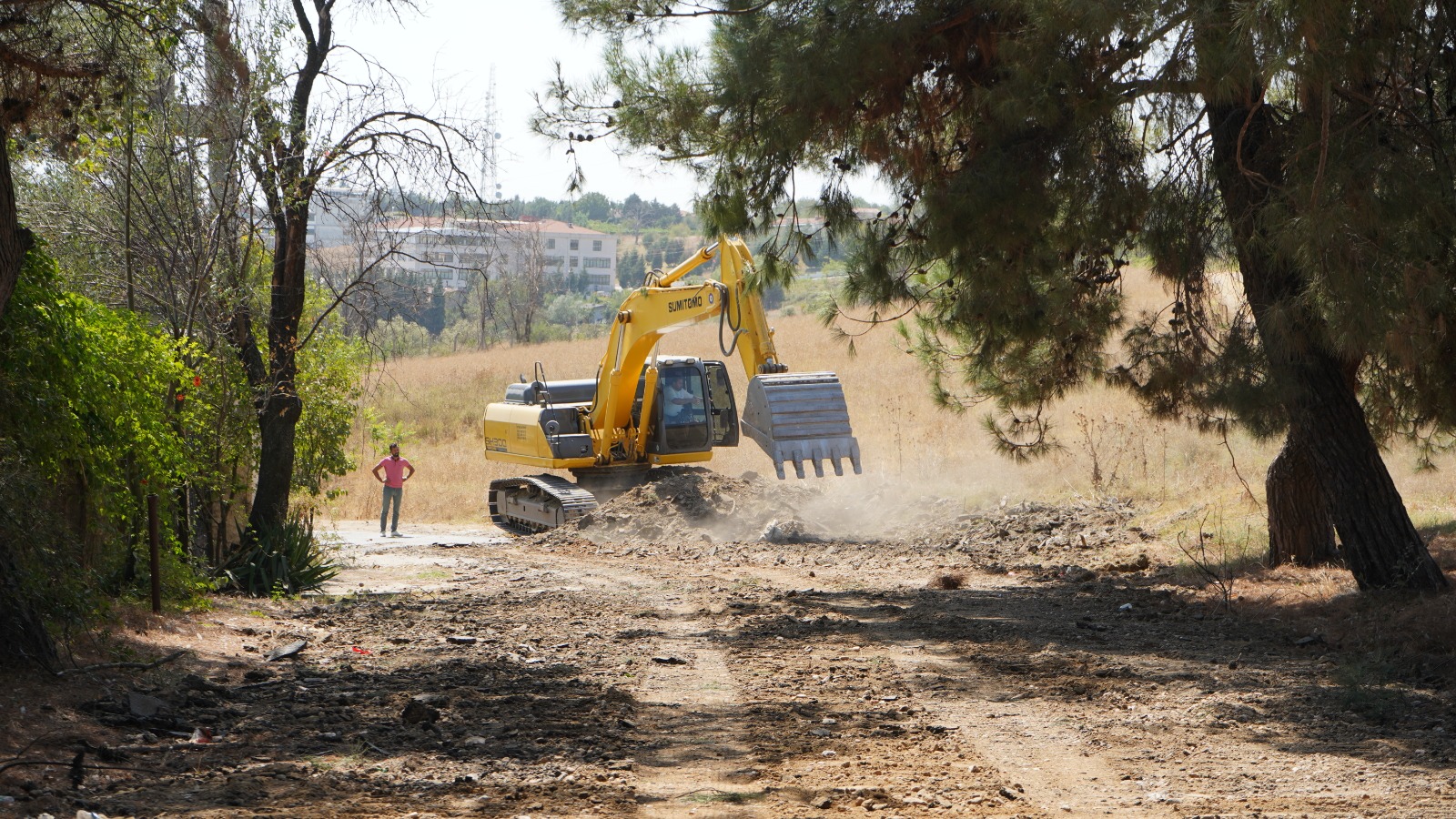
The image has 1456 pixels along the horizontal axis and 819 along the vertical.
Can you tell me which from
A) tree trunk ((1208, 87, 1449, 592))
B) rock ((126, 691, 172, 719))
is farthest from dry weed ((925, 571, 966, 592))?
rock ((126, 691, 172, 719))

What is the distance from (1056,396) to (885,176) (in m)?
3.03

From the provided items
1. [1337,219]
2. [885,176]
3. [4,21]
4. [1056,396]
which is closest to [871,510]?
[1056,396]

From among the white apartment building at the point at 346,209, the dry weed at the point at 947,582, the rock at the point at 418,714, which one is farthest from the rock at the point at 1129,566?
the white apartment building at the point at 346,209

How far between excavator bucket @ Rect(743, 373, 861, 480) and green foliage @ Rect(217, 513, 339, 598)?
17.8 feet

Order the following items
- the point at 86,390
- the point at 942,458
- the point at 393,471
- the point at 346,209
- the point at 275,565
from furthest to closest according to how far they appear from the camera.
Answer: the point at 942,458, the point at 393,471, the point at 346,209, the point at 275,565, the point at 86,390

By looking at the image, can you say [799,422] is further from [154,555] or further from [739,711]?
[739,711]

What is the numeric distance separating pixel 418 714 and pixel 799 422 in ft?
29.7

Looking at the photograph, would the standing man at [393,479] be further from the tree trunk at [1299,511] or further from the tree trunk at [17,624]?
the tree trunk at [1299,511]

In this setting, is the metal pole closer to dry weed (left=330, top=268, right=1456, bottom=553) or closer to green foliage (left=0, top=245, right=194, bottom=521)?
green foliage (left=0, top=245, right=194, bottom=521)

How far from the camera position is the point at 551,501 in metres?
19.5

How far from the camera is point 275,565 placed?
476 inches

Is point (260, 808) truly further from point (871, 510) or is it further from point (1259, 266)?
point (871, 510)

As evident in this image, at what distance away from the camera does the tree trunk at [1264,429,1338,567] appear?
11125 millimetres

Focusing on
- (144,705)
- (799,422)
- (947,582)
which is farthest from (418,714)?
(799,422)
